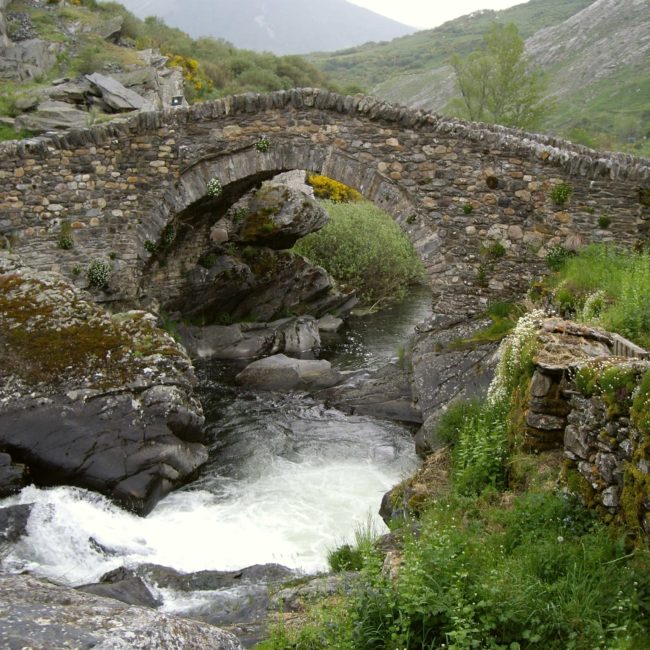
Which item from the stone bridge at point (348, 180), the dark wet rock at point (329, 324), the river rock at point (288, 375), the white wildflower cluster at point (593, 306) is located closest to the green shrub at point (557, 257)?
the stone bridge at point (348, 180)

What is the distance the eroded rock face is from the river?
415mm

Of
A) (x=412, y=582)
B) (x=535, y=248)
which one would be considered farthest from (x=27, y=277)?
(x=412, y=582)

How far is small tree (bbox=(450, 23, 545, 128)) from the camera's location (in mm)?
30234

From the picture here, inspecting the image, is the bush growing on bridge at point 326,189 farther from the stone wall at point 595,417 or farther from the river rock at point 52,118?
the stone wall at point 595,417

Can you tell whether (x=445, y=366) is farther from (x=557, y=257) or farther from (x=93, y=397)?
(x=93, y=397)

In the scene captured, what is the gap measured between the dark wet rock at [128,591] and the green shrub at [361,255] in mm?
16577

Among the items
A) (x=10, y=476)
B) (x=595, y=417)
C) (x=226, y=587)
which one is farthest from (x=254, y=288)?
(x=595, y=417)

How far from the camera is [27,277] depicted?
11766 millimetres

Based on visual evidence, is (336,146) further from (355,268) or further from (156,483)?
(355,268)

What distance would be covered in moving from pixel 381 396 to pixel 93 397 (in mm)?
5777

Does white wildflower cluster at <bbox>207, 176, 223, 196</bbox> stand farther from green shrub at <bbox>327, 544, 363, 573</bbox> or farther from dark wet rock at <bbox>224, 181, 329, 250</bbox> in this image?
green shrub at <bbox>327, 544, 363, 573</bbox>

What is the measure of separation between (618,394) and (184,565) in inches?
222

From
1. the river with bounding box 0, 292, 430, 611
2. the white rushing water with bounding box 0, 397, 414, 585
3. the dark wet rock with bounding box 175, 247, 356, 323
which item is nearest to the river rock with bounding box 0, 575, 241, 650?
the river with bounding box 0, 292, 430, 611

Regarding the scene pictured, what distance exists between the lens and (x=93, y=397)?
10.3 metres
